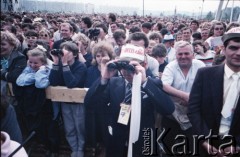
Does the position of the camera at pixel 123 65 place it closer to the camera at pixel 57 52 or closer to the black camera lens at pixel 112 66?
the black camera lens at pixel 112 66

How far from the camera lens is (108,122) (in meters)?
2.97

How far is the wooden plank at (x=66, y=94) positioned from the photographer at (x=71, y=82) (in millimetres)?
62

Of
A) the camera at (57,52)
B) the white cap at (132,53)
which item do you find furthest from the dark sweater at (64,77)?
the white cap at (132,53)

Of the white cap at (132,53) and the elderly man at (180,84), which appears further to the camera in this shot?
the elderly man at (180,84)

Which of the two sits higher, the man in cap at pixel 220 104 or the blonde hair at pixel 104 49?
the blonde hair at pixel 104 49

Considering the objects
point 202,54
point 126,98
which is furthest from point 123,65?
point 202,54

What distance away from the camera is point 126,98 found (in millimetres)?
Result: 2672

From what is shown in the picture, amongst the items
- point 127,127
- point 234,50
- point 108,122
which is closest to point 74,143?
point 108,122

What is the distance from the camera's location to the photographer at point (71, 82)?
3.31m

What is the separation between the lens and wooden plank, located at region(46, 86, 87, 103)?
10.8ft

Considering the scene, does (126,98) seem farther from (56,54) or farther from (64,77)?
(56,54)

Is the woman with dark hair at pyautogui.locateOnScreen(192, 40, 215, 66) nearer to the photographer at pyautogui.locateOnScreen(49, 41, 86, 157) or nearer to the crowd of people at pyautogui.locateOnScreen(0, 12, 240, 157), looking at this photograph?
the crowd of people at pyautogui.locateOnScreen(0, 12, 240, 157)

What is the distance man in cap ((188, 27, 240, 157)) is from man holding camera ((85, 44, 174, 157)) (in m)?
0.31

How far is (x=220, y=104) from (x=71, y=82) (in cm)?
174
